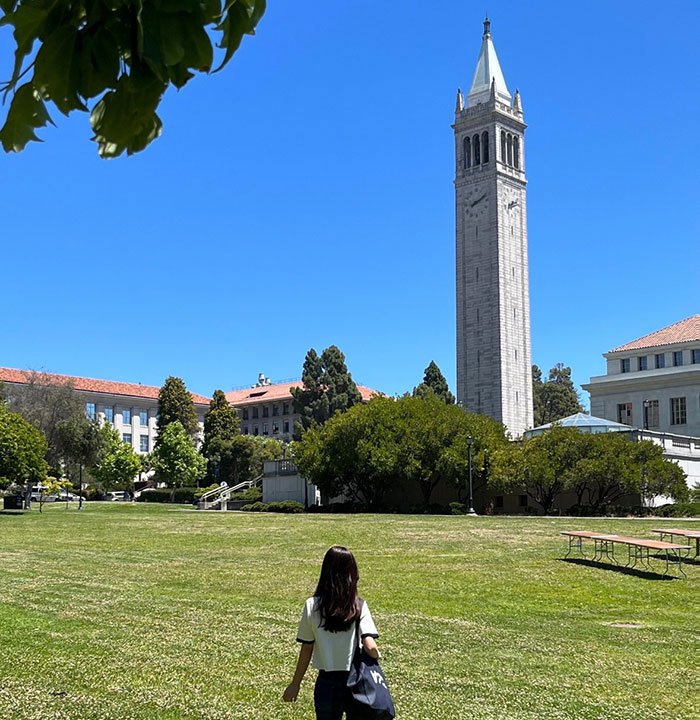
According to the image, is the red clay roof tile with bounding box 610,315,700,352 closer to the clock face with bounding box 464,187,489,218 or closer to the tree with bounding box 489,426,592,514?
the clock face with bounding box 464,187,489,218

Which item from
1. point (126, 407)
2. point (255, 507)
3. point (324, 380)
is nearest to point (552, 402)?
point (324, 380)

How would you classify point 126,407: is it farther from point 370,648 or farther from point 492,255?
point 370,648

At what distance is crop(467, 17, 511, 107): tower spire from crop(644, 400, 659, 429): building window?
41.0 meters

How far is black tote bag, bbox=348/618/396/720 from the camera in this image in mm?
5715

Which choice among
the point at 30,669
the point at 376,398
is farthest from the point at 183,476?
the point at 30,669

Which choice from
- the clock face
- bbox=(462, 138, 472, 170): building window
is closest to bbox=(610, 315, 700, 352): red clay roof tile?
the clock face

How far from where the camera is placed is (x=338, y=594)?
601 centimetres

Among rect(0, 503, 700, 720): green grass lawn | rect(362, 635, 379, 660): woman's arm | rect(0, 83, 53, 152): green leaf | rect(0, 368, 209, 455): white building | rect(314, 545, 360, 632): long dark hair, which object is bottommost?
rect(0, 503, 700, 720): green grass lawn

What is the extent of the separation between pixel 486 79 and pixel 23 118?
104 m

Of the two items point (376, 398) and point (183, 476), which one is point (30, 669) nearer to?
point (376, 398)

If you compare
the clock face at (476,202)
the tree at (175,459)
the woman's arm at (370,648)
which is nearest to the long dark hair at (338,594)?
the woman's arm at (370,648)

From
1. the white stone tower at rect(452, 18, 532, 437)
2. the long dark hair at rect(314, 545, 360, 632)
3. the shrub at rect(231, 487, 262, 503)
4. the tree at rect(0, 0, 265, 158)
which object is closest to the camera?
the tree at rect(0, 0, 265, 158)

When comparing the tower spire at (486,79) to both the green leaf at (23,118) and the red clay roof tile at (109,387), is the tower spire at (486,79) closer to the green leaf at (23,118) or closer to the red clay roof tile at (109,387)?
the red clay roof tile at (109,387)

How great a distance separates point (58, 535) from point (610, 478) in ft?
89.3
